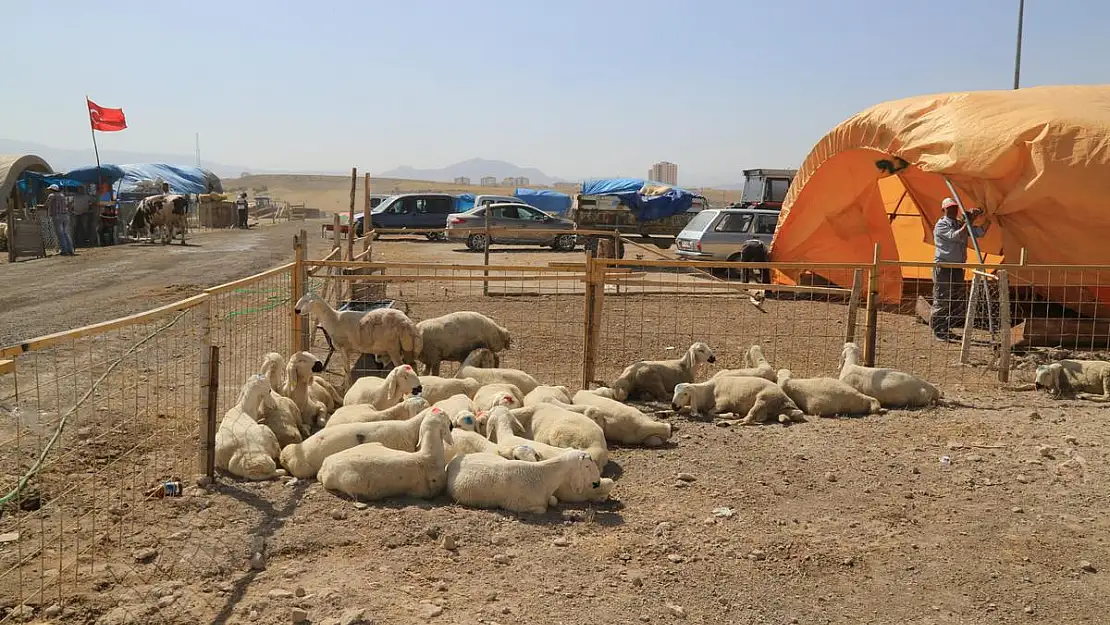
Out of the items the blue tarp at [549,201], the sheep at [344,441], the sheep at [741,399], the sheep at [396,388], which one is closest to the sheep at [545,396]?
the sheep at [396,388]

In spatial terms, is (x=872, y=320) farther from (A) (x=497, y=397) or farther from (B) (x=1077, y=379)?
(A) (x=497, y=397)

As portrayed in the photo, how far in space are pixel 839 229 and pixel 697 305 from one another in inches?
141

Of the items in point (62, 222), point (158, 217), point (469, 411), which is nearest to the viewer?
point (469, 411)

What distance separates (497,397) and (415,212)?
27943 mm

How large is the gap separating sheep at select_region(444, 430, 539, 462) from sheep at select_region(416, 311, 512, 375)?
3.09 meters

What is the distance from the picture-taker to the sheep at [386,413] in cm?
662

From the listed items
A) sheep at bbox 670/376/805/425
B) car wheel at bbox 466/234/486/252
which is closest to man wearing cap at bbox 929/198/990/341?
sheep at bbox 670/376/805/425

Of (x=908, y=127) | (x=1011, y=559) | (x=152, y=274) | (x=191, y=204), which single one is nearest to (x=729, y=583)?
(x=1011, y=559)

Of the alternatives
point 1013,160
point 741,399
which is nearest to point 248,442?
point 741,399

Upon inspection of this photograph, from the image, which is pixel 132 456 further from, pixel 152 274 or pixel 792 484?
pixel 152 274

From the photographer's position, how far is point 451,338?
939 centimetres

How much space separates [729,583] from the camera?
466 cm

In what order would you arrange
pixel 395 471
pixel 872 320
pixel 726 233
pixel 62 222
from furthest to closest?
pixel 62 222
pixel 726 233
pixel 872 320
pixel 395 471

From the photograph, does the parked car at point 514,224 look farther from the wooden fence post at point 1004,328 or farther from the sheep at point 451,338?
the wooden fence post at point 1004,328
